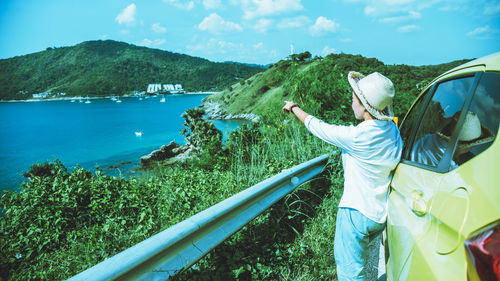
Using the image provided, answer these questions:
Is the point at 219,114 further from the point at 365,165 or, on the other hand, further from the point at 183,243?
the point at 183,243

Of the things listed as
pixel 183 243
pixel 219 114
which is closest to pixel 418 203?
pixel 183 243

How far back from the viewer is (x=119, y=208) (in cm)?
348

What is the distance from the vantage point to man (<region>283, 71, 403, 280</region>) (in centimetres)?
217

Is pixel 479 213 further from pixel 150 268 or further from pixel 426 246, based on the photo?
pixel 150 268

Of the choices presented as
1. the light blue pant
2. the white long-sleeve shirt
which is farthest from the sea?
the white long-sleeve shirt

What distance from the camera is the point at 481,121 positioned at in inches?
57.6

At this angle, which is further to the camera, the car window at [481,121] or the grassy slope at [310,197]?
the grassy slope at [310,197]

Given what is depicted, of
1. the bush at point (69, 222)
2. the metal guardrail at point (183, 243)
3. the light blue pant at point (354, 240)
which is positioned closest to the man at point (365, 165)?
the light blue pant at point (354, 240)

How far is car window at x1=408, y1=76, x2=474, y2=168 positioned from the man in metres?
0.18

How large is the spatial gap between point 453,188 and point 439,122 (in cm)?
102

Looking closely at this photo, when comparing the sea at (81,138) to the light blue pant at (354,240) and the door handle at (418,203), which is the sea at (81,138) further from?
the door handle at (418,203)

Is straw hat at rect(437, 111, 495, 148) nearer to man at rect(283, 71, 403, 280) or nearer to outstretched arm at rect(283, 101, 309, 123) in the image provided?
man at rect(283, 71, 403, 280)

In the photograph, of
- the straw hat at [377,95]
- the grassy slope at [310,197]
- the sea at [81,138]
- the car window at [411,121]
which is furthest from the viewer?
the sea at [81,138]

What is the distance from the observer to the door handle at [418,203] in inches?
60.2
